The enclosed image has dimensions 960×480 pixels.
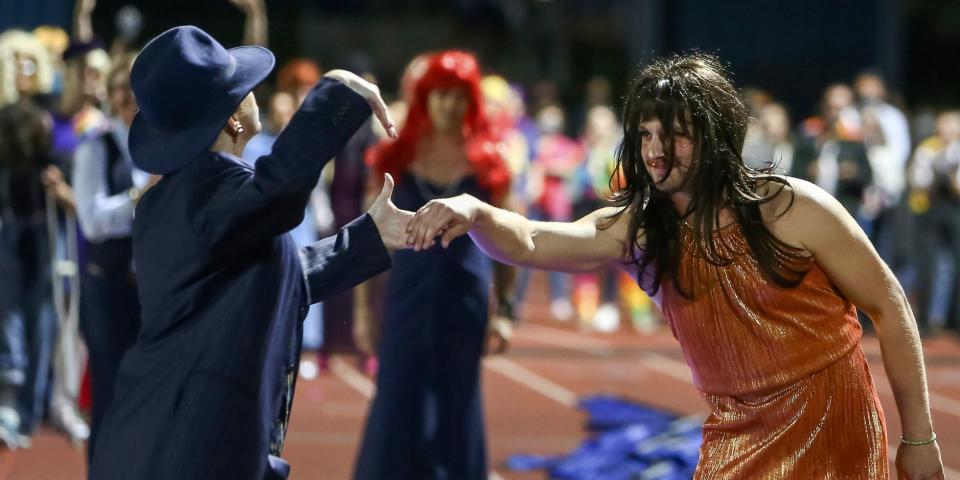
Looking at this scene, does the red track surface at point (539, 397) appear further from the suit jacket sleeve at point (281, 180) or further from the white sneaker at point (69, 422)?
the suit jacket sleeve at point (281, 180)

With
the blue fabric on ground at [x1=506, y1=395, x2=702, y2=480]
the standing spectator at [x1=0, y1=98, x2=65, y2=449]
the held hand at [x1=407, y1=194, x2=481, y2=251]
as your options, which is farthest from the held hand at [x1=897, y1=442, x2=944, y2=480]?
the standing spectator at [x1=0, y1=98, x2=65, y2=449]

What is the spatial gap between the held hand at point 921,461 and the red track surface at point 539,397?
3.74m

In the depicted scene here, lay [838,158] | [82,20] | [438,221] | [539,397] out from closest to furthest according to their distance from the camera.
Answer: [438,221] < [82,20] < [539,397] < [838,158]

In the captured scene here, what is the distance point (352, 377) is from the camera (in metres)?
10.4

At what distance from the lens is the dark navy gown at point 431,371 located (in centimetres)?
550

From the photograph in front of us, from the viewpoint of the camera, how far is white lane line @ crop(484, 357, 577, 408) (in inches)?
373

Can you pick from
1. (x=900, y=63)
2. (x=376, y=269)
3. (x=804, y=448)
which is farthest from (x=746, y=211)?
(x=900, y=63)

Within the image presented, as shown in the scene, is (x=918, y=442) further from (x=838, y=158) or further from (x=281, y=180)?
(x=838, y=158)

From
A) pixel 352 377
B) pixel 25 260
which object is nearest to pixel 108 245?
pixel 25 260

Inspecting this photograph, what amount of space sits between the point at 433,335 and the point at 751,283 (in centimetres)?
256

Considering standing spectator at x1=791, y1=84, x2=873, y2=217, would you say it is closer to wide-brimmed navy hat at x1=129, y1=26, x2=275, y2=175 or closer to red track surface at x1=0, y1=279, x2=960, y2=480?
red track surface at x1=0, y1=279, x2=960, y2=480

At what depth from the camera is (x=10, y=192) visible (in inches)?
306

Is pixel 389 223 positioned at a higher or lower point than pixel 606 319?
higher

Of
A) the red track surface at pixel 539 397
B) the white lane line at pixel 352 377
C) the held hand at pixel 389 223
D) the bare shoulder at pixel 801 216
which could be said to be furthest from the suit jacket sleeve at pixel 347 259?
the white lane line at pixel 352 377
